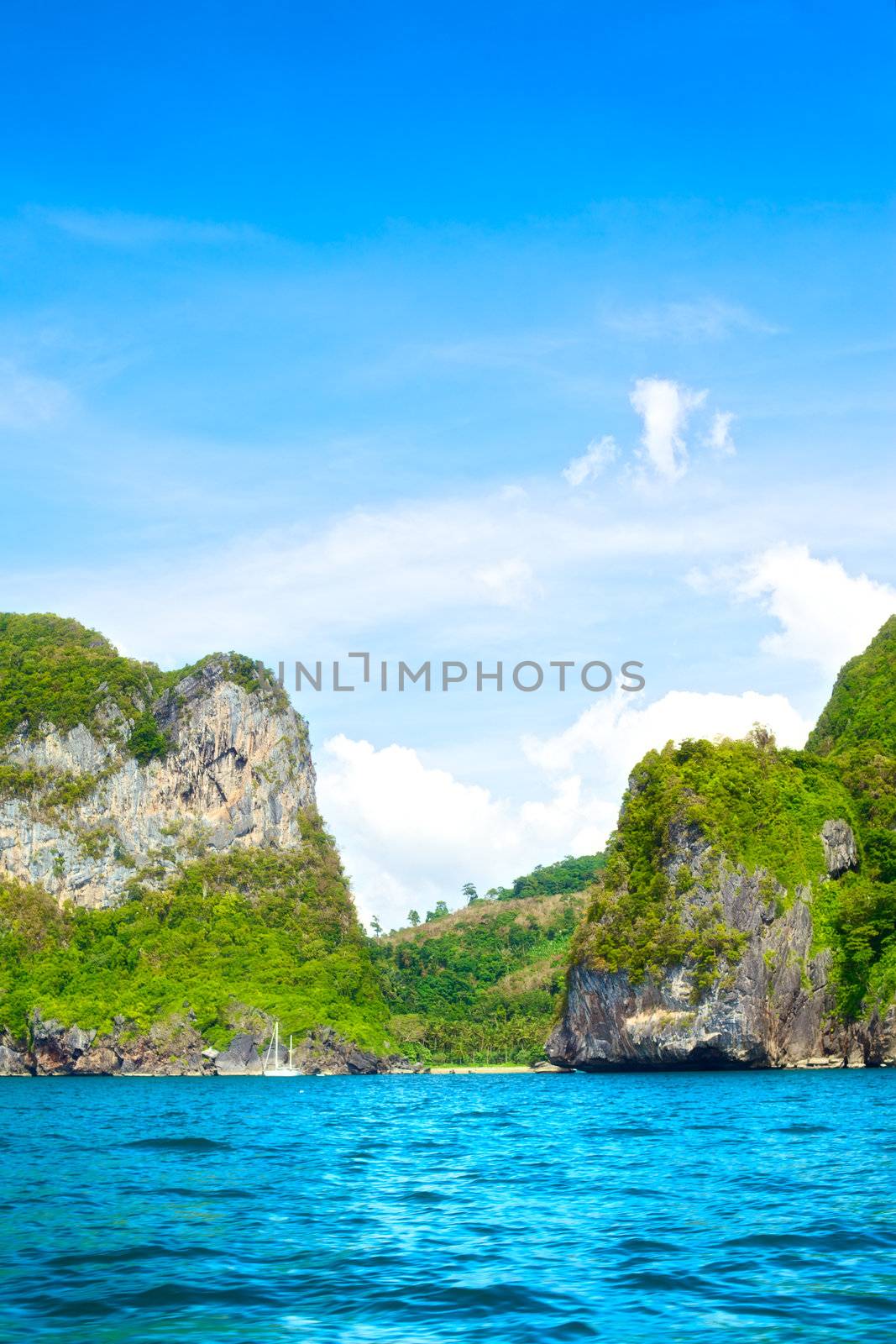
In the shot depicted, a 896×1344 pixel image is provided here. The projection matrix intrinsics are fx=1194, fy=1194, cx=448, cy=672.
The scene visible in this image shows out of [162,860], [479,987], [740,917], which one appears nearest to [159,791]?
[162,860]

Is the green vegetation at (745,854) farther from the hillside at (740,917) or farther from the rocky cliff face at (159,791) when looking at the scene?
the rocky cliff face at (159,791)

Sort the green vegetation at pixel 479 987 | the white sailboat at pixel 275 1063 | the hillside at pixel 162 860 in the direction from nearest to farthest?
1. the white sailboat at pixel 275 1063
2. the hillside at pixel 162 860
3. the green vegetation at pixel 479 987

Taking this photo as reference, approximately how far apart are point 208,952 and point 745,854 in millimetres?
67610

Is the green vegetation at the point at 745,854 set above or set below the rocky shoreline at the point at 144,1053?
above

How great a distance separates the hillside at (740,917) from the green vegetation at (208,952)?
3895 cm

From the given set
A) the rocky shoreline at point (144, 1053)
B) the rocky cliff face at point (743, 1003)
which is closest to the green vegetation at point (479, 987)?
the rocky shoreline at point (144, 1053)

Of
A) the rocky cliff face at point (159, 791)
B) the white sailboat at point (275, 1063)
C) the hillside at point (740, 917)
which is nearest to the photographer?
the hillside at point (740, 917)

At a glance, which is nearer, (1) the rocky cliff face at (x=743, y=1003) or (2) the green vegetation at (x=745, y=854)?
(1) the rocky cliff face at (x=743, y=1003)

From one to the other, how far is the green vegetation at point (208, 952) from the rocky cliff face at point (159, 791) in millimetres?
3199

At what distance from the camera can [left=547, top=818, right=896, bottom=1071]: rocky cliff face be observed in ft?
252

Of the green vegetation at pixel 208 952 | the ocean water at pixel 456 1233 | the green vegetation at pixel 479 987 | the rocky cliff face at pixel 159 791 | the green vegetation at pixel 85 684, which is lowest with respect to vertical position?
the green vegetation at pixel 479 987

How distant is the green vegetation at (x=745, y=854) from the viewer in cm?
7962

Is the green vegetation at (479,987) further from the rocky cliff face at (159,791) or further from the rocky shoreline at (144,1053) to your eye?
the rocky cliff face at (159,791)

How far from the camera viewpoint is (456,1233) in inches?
642
